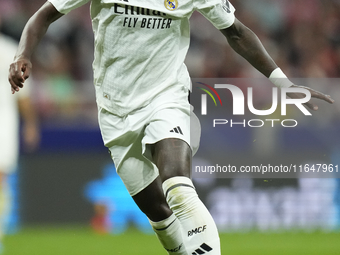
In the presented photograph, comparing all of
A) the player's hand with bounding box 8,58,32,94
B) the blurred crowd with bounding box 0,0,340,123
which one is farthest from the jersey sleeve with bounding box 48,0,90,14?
the blurred crowd with bounding box 0,0,340,123

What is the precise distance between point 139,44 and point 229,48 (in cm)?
457

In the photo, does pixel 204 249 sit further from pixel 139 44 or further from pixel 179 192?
pixel 139 44

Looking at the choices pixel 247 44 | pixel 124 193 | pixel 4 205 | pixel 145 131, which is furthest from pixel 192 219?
pixel 4 205

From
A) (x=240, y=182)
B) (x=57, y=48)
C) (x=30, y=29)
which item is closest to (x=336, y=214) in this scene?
(x=240, y=182)

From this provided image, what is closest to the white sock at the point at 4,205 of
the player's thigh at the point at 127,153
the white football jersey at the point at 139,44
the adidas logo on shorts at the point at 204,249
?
the player's thigh at the point at 127,153

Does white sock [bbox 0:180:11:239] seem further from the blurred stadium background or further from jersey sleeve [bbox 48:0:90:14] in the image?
jersey sleeve [bbox 48:0:90:14]

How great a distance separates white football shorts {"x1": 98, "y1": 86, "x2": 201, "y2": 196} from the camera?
2.86 metres

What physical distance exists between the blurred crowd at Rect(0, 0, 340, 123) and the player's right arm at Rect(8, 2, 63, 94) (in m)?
3.43

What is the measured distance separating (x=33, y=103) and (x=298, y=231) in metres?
3.07

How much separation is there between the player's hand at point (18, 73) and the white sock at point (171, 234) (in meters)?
1.27

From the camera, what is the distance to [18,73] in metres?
2.66

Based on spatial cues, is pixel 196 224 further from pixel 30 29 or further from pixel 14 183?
pixel 14 183

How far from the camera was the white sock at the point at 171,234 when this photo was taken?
3.36m

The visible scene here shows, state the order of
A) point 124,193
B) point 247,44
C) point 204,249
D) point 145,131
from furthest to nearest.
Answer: point 124,193
point 247,44
point 145,131
point 204,249
